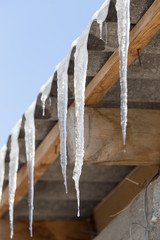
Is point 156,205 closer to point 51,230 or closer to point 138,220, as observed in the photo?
point 138,220

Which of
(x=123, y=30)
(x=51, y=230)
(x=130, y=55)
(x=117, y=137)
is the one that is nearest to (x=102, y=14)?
(x=123, y=30)

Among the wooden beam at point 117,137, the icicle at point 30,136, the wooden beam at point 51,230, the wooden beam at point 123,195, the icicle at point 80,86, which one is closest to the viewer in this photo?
the icicle at point 80,86

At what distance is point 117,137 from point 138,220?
0.55 meters

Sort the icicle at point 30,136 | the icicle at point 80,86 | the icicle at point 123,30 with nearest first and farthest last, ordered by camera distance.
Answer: the icicle at point 123,30, the icicle at point 80,86, the icicle at point 30,136

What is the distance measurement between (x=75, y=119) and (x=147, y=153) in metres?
0.52

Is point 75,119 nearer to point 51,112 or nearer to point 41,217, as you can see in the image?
point 51,112

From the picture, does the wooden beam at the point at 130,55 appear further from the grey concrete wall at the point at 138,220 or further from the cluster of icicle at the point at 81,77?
the grey concrete wall at the point at 138,220

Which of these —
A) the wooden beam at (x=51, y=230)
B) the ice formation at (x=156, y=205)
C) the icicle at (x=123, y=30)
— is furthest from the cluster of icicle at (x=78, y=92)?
the wooden beam at (x=51, y=230)

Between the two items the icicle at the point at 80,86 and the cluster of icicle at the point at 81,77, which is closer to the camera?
the cluster of icicle at the point at 81,77

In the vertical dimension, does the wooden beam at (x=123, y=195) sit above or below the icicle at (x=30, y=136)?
below

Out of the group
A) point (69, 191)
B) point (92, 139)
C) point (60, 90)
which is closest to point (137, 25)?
point (60, 90)

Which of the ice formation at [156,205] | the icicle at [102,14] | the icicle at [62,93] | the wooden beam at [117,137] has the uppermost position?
the icicle at [102,14]

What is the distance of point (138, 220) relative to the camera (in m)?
4.15

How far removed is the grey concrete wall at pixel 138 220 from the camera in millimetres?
3844
